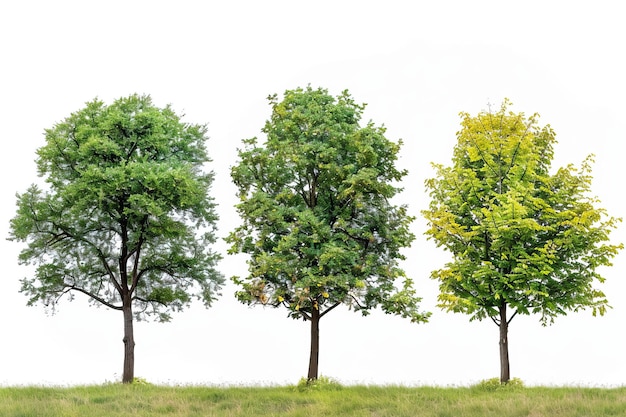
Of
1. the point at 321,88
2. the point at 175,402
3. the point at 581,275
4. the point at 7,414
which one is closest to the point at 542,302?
the point at 581,275

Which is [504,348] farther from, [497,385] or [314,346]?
[314,346]

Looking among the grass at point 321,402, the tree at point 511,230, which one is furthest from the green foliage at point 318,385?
the tree at point 511,230

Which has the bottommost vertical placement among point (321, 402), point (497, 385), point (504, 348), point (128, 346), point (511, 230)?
point (321, 402)

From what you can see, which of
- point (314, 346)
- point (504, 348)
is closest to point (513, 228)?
point (504, 348)

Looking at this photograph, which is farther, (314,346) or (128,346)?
(128,346)

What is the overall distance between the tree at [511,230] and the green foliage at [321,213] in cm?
196

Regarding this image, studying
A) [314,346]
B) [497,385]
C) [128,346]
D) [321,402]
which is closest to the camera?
[321,402]

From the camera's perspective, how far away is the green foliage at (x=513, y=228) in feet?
87.2

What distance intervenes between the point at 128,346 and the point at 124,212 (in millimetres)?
6162

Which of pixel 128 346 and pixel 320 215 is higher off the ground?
pixel 320 215

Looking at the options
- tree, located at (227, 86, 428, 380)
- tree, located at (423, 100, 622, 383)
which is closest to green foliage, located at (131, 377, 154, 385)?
tree, located at (227, 86, 428, 380)

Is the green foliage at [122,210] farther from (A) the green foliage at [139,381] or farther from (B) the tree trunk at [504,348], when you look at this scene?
(B) the tree trunk at [504,348]

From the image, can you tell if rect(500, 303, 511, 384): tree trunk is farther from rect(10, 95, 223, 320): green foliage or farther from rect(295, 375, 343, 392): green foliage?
rect(10, 95, 223, 320): green foliage

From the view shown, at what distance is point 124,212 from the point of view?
29.0 meters
